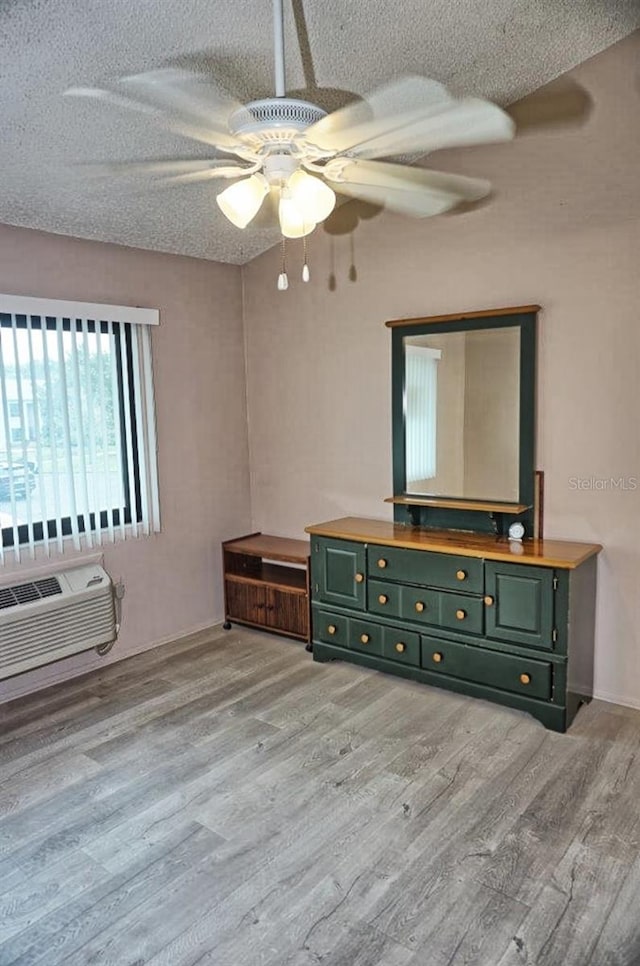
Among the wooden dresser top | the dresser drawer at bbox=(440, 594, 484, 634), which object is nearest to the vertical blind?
the wooden dresser top

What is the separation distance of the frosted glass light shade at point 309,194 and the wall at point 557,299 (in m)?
1.65

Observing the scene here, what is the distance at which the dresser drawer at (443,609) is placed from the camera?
10.6 feet

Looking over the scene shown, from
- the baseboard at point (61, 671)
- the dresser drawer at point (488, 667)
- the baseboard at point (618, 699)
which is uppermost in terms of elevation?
the dresser drawer at point (488, 667)

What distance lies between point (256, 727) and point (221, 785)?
47cm

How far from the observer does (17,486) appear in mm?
3369

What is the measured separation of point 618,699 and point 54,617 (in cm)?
284

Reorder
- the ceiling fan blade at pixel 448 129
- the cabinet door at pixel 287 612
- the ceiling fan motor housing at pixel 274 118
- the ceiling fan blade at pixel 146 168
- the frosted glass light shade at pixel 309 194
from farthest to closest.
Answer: the cabinet door at pixel 287 612
the ceiling fan blade at pixel 146 168
the ceiling fan blade at pixel 448 129
the frosted glass light shade at pixel 309 194
the ceiling fan motor housing at pixel 274 118

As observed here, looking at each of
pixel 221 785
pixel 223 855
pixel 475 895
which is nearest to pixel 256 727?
pixel 221 785

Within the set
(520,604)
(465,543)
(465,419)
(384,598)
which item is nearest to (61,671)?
(384,598)

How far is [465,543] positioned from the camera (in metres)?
3.36

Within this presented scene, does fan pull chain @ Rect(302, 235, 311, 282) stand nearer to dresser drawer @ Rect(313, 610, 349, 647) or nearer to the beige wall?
the beige wall

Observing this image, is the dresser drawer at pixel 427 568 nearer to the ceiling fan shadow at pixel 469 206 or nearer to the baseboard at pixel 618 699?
the baseboard at pixel 618 699

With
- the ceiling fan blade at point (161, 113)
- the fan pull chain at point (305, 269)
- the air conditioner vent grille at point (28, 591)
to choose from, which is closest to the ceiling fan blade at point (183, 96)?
the ceiling fan blade at point (161, 113)

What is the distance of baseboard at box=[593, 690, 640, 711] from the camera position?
323 cm
